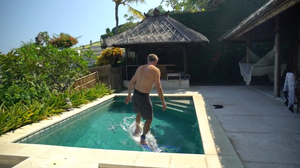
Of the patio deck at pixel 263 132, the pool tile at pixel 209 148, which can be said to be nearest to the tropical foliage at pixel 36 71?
the pool tile at pixel 209 148

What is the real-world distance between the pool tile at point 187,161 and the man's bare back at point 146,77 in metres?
1.39

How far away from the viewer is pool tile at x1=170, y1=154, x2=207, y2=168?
2775 mm

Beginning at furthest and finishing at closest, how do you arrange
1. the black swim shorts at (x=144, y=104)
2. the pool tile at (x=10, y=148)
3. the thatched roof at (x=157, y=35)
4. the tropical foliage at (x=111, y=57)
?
1. the tropical foliage at (x=111, y=57)
2. the thatched roof at (x=157, y=35)
3. the black swim shorts at (x=144, y=104)
4. the pool tile at (x=10, y=148)

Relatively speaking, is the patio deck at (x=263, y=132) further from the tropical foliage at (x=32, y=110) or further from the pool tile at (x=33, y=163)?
the tropical foliage at (x=32, y=110)

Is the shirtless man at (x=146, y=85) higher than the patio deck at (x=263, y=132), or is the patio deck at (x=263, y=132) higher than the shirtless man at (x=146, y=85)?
the shirtless man at (x=146, y=85)

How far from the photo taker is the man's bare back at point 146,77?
3.92 metres

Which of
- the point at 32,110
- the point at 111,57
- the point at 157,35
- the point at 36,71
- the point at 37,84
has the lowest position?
the point at 32,110

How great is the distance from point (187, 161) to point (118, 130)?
8.63 ft

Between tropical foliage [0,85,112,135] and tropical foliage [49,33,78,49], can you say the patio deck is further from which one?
tropical foliage [49,33,78,49]

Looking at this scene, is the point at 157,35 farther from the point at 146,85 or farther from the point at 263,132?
the point at 263,132

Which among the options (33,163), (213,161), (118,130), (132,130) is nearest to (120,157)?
(33,163)

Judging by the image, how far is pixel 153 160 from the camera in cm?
291

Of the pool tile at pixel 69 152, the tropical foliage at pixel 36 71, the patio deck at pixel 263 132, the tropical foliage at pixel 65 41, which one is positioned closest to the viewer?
the patio deck at pixel 263 132

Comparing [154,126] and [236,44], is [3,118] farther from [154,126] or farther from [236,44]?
[236,44]
